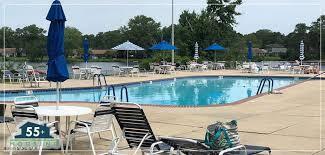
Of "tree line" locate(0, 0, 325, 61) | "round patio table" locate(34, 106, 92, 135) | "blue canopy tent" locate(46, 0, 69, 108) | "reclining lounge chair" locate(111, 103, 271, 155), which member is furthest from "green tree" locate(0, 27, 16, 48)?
"reclining lounge chair" locate(111, 103, 271, 155)

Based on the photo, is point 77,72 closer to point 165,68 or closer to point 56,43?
point 165,68

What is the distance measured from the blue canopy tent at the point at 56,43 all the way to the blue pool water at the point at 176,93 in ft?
25.4

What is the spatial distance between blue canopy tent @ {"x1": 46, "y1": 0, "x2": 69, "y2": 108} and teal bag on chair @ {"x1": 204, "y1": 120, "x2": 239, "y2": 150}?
2.29m

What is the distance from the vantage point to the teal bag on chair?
448cm

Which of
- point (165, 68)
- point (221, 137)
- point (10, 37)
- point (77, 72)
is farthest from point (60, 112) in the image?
point (165, 68)

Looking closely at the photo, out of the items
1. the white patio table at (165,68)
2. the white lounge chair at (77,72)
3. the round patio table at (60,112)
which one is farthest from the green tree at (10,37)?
the round patio table at (60,112)

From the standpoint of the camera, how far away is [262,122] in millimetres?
8305

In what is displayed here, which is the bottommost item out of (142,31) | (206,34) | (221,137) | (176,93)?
(176,93)

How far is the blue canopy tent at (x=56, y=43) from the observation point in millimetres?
5957

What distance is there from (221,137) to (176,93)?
13.4m

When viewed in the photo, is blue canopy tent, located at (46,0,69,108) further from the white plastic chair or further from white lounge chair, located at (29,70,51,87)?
white lounge chair, located at (29,70,51,87)

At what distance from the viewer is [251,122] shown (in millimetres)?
8312

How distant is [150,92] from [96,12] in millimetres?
6848

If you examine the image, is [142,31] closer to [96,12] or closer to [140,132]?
[96,12]
